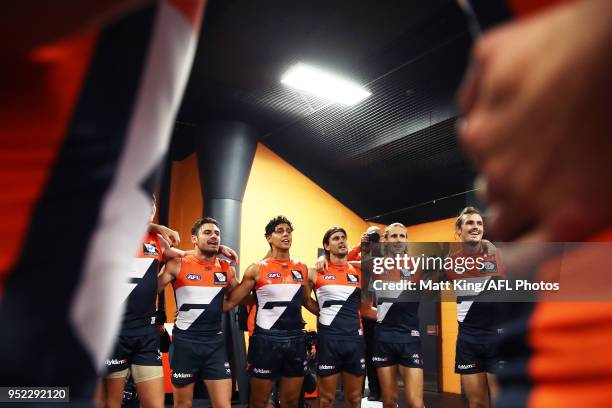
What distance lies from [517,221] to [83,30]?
49 centimetres

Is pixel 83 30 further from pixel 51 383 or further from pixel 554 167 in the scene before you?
pixel 554 167

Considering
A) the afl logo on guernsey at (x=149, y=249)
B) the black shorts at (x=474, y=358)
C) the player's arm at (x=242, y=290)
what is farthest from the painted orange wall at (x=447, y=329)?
the afl logo on guernsey at (x=149, y=249)

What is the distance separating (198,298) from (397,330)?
6.88ft

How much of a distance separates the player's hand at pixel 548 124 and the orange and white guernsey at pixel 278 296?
5146 millimetres

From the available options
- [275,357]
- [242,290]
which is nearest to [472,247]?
[275,357]

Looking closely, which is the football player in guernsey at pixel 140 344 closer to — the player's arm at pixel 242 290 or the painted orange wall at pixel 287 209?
the player's arm at pixel 242 290

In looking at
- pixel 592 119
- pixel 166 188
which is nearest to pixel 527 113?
pixel 592 119

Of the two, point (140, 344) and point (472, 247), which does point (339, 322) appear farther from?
point (140, 344)

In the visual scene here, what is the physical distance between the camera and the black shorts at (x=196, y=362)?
185 inches

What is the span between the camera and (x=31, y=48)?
0.60 metres

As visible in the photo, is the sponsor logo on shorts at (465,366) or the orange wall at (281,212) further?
the orange wall at (281,212)

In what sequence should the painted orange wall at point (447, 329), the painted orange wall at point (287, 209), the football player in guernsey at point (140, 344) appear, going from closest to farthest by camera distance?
1. the football player in guernsey at point (140, 344)
2. the painted orange wall at point (287, 209)
3. the painted orange wall at point (447, 329)

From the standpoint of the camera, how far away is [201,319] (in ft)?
16.3

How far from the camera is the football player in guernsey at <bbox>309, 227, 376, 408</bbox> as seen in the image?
5629mm
